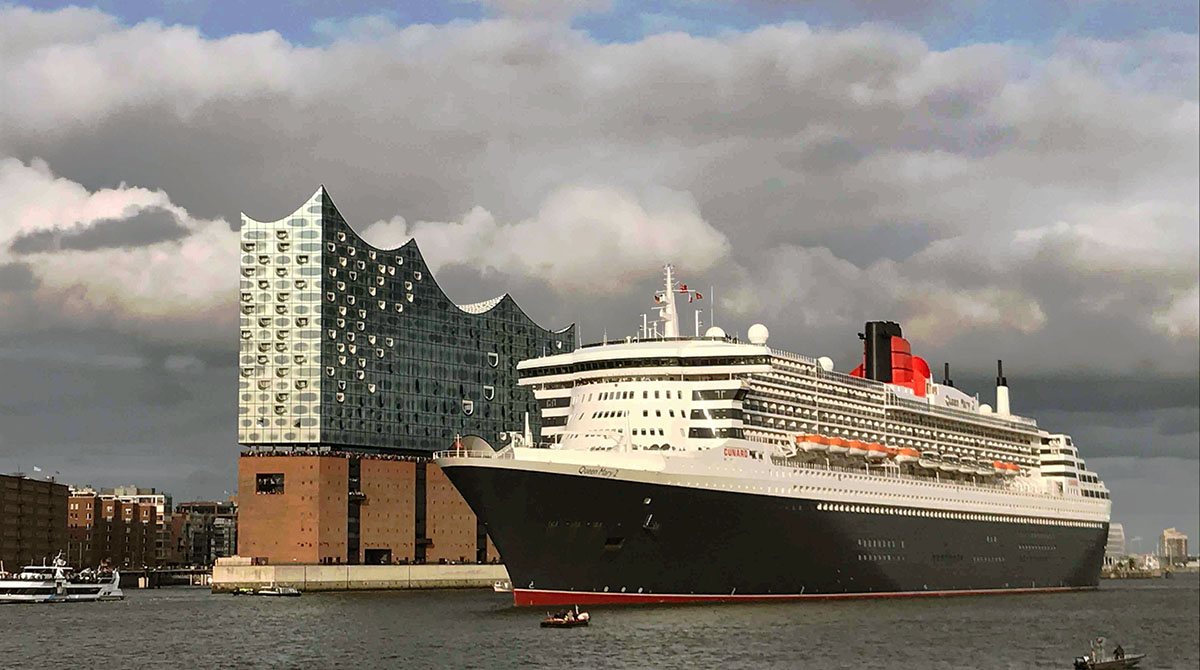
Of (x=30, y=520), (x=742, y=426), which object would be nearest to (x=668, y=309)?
(x=742, y=426)

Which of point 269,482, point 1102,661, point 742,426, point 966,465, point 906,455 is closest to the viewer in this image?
point 1102,661

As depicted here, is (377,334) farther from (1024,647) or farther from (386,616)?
(1024,647)

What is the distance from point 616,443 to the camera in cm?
7444

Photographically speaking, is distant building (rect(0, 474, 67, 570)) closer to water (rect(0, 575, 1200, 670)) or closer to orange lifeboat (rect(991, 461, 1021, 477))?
water (rect(0, 575, 1200, 670))

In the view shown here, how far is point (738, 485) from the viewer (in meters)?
73.0

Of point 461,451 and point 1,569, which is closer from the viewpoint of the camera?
point 461,451

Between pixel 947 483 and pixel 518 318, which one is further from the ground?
pixel 518 318

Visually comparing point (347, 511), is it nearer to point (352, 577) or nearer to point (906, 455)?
point (352, 577)

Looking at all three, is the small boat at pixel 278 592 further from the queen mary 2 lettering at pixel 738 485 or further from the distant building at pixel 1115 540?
the distant building at pixel 1115 540

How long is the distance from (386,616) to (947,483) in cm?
3479

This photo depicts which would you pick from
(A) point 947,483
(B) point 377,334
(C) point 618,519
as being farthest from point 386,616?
(B) point 377,334

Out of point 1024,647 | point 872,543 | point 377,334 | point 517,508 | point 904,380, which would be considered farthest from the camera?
point 377,334

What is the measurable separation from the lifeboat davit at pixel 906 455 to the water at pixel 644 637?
8256 millimetres

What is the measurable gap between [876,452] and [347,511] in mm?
69919
